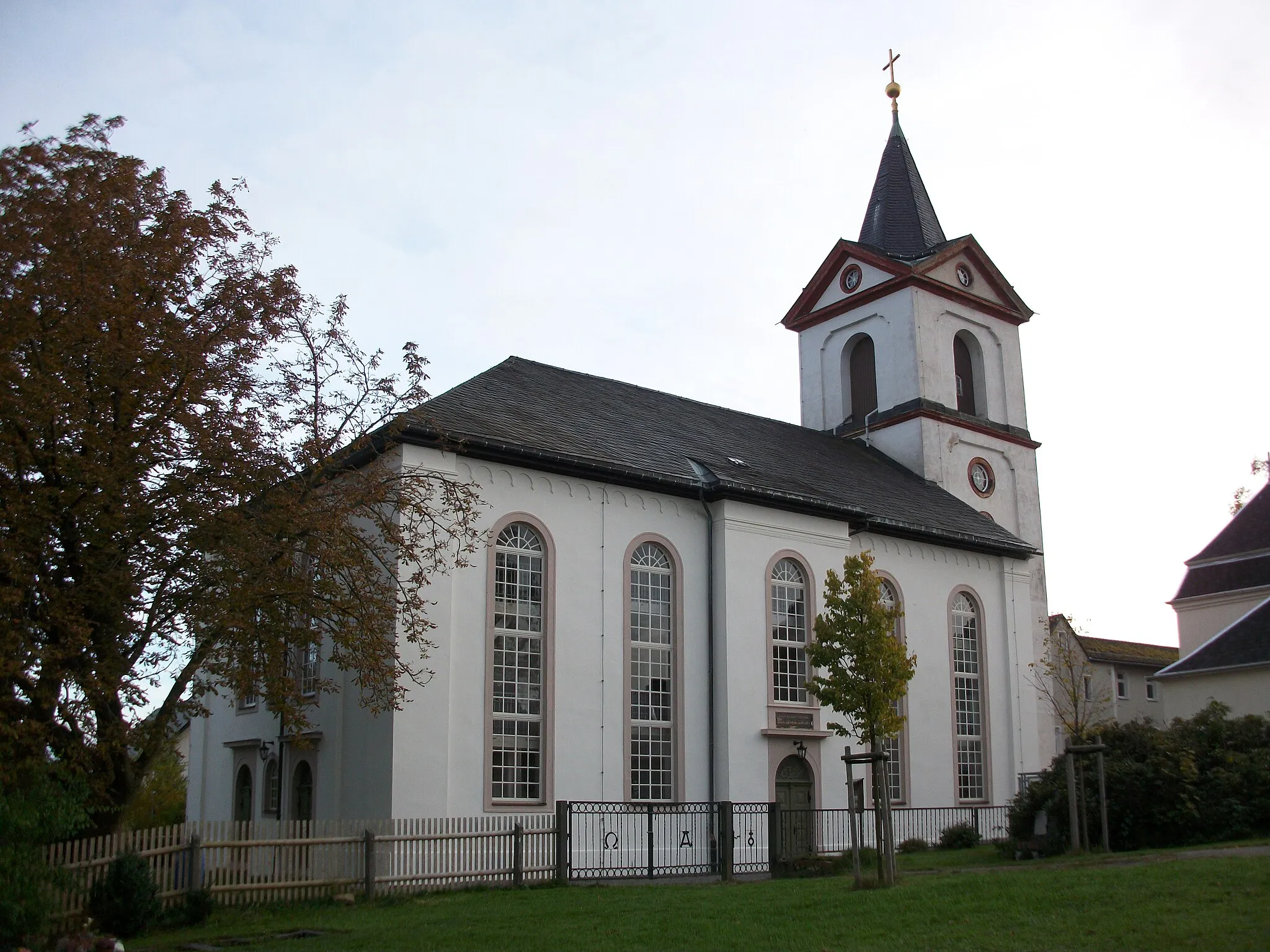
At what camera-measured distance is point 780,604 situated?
25812 millimetres

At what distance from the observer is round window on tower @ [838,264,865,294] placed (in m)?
38.3

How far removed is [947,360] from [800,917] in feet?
85.3

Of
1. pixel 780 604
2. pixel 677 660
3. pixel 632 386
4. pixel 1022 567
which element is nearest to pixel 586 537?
pixel 677 660

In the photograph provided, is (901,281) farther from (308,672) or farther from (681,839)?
(308,672)

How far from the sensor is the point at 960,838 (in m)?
26.0

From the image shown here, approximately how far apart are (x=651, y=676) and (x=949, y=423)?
53.4 feet

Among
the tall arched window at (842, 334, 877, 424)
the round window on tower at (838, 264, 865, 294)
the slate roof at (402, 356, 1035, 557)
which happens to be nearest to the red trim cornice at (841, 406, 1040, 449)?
the tall arched window at (842, 334, 877, 424)

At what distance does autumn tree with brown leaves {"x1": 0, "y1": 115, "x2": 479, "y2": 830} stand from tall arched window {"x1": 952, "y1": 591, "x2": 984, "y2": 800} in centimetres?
1648

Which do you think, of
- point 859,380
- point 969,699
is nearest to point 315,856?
point 969,699

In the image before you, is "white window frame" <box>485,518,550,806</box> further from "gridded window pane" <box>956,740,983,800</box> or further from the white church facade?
"gridded window pane" <box>956,740,983,800</box>

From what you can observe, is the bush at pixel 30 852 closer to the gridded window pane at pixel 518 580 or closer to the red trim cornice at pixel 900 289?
the gridded window pane at pixel 518 580

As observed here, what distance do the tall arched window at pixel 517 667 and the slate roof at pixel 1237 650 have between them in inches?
756

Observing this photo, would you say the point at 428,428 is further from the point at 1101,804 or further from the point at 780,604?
the point at 1101,804

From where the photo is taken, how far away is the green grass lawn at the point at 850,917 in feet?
37.2
